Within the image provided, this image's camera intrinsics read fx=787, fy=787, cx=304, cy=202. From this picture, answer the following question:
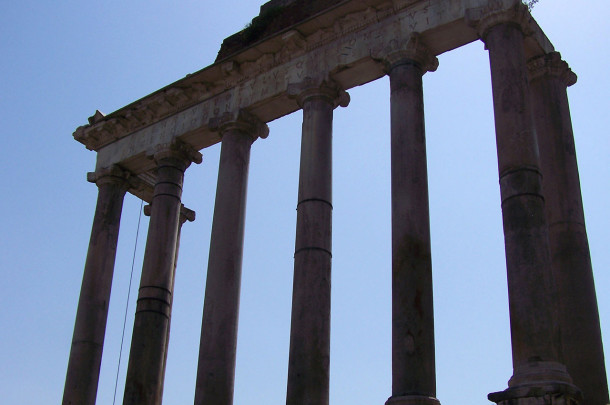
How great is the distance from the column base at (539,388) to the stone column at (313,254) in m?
6.07

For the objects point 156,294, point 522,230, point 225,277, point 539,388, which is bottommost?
point 539,388

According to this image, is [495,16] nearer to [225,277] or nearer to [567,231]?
[567,231]

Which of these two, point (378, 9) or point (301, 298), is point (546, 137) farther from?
point (301, 298)

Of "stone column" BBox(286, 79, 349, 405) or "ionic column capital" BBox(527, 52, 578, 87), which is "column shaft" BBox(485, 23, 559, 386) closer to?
"ionic column capital" BBox(527, 52, 578, 87)

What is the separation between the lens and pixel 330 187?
26203 mm

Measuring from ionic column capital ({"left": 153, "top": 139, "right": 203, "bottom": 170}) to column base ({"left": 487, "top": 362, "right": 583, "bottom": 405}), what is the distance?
1753cm

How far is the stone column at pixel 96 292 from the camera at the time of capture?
97.7 feet

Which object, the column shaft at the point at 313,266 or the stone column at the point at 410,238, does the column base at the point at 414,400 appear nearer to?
the stone column at the point at 410,238

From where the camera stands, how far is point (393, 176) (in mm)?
23703

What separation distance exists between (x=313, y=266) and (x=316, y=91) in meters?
6.67

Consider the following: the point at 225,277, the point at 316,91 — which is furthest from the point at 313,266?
the point at 316,91

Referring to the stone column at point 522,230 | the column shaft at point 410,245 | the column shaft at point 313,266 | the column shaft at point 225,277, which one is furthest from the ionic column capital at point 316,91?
the stone column at point 522,230

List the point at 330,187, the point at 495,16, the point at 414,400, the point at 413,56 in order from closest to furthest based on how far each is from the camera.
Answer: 1. the point at 414,400
2. the point at 495,16
3. the point at 413,56
4. the point at 330,187

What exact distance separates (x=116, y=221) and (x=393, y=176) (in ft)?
46.6
